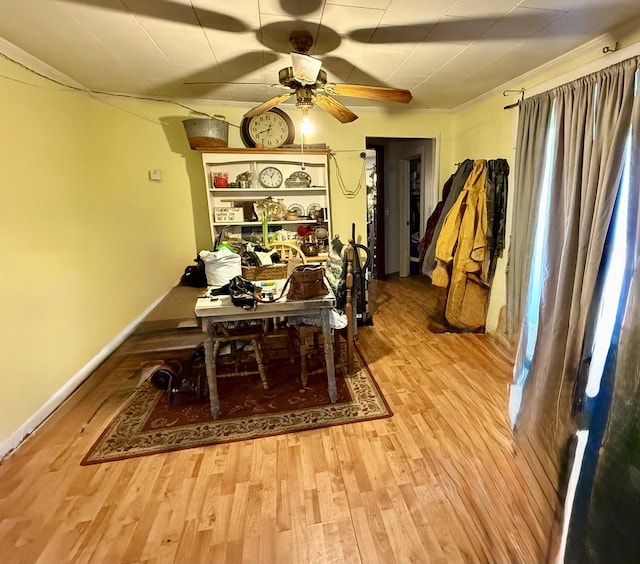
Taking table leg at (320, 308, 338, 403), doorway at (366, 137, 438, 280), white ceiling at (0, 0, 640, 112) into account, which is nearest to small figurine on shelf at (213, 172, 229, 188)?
white ceiling at (0, 0, 640, 112)

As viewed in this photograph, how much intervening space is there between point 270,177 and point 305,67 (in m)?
1.81

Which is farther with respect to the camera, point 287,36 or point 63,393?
point 63,393

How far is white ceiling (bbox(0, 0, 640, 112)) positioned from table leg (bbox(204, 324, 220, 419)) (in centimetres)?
174

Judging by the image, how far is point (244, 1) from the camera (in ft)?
5.23

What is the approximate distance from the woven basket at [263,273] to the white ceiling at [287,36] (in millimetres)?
1457

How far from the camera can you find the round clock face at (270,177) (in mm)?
3482

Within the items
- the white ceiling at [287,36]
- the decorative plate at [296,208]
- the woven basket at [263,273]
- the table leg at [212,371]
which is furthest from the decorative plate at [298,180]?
the table leg at [212,371]

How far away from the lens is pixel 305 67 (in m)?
1.75

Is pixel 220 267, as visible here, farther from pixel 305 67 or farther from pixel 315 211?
pixel 315 211

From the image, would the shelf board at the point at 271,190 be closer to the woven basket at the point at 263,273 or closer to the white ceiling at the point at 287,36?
the white ceiling at the point at 287,36

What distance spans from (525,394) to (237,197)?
10.3ft

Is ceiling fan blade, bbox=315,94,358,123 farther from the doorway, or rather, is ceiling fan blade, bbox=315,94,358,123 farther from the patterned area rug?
the doorway

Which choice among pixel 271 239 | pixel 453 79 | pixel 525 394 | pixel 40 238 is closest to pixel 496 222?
pixel 453 79

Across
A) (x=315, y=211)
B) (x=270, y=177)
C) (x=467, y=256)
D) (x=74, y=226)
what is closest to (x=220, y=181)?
(x=270, y=177)
